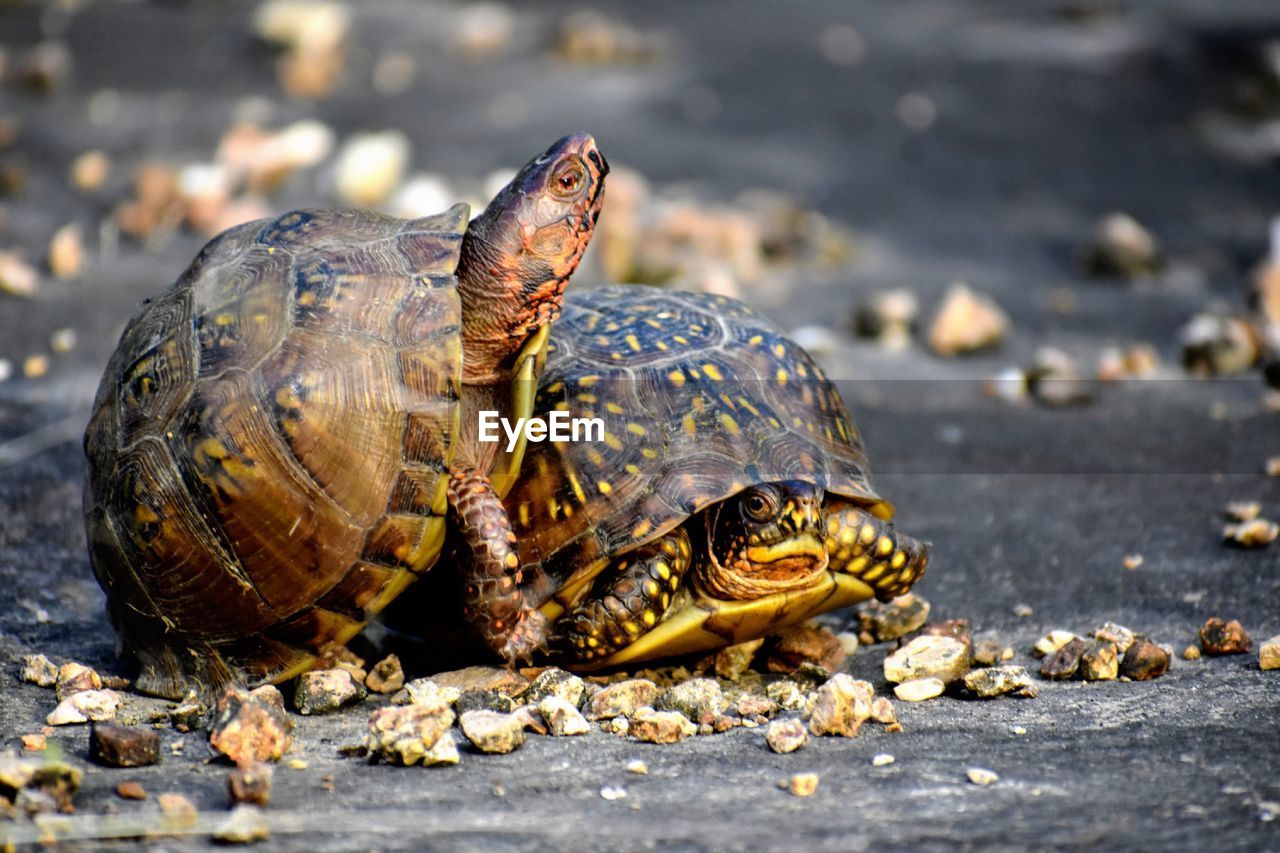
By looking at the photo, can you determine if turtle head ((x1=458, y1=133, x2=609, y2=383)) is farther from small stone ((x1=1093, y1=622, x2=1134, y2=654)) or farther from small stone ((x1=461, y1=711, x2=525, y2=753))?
small stone ((x1=1093, y1=622, x2=1134, y2=654))

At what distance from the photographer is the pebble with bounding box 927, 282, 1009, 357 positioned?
6.24 metres

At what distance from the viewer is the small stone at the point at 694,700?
2.98 meters

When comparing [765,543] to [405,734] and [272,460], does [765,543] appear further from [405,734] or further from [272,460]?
[272,460]

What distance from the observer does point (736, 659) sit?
3508 mm

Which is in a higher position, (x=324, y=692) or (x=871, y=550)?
(x=871, y=550)

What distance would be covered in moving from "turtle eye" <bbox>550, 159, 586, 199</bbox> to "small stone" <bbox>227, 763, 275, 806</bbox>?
1785 millimetres

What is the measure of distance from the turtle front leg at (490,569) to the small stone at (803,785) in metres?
1.00

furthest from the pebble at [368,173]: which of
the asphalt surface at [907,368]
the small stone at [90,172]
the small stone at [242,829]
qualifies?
the small stone at [242,829]

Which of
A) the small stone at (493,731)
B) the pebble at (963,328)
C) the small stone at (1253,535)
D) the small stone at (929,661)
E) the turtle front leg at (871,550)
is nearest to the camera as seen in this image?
the small stone at (493,731)

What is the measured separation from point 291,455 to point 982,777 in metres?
1.76

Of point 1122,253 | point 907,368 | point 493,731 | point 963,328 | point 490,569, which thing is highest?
point 1122,253

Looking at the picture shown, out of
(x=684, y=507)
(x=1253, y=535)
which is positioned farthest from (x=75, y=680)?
(x=1253, y=535)

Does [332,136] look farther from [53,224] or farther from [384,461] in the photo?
[384,461]

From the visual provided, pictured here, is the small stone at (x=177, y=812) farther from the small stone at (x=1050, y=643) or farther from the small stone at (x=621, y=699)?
the small stone at (x=1050, y=643)
